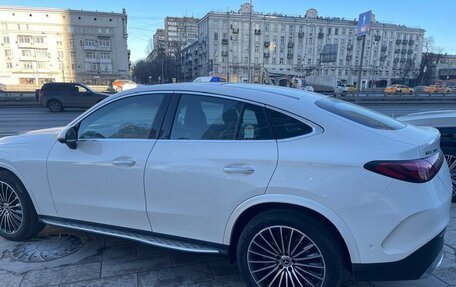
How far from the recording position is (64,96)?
19172 mm

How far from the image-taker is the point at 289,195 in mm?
2332

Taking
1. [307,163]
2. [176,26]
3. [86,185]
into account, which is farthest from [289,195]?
[176,26]

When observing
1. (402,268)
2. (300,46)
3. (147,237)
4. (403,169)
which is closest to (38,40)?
(300,46)

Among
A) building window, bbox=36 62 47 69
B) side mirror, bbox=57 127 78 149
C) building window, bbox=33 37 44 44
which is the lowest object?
side mirror, bbox=57 127 78 149

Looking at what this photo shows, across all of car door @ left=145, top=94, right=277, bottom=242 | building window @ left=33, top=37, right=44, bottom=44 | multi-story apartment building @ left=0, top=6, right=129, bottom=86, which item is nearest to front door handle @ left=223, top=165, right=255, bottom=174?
car door @ left=145, top=94, right=277, bottom=242

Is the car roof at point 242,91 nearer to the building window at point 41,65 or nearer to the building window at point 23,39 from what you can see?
the building window at point 41,65

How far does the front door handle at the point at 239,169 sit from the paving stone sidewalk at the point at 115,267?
3.55ft

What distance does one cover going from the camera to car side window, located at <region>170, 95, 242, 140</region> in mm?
2682

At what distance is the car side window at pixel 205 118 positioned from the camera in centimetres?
268

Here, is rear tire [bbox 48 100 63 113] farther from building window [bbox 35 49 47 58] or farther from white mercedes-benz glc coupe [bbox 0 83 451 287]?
building window [bbox 35 49 47 58]

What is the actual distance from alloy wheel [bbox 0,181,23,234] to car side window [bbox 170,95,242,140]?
6.56 feet

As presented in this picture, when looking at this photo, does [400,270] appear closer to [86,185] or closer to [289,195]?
[289,195]

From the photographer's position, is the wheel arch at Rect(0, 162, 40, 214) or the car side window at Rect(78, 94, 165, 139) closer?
the car side window at Rect(78, 94, 165, 139)

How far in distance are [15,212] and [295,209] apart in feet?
9.78
